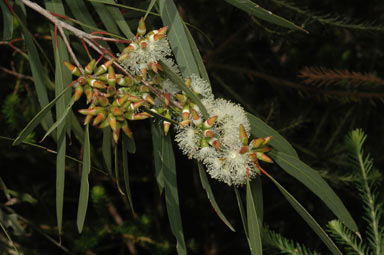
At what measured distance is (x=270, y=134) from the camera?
3.50ft

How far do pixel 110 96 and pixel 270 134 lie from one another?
444 mm

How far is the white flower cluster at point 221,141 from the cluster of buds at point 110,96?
13cm

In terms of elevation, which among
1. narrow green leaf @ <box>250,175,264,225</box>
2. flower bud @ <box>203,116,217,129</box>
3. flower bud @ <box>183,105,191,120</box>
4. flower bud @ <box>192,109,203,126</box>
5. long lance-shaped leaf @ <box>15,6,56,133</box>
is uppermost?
long lance-shaped leaf @ <box>15,6,56,133</box>

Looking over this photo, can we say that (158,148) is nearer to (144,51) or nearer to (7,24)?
(144,51)

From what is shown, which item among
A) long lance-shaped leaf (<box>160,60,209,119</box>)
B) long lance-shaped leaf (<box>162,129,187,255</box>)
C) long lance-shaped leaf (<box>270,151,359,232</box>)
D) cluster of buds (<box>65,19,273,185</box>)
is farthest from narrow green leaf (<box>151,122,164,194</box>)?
long lance-shaped leaf (<box>270,151,359,232</box>)

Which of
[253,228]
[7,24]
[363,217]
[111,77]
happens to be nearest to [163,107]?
[111,77]

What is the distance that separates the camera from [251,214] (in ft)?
3.14

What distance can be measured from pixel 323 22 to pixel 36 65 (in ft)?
3.43

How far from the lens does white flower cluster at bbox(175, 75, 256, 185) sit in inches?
37.7

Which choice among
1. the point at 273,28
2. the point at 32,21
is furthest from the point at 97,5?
the point at 32,21

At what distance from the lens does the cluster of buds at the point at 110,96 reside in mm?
Result: 908

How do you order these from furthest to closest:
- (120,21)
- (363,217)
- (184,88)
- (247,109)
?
1. (247,109)
2. (363,217)
3. (120,21)
4. (184,88)

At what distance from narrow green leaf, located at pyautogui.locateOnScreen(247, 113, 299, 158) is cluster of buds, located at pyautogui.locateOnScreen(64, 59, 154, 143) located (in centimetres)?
30

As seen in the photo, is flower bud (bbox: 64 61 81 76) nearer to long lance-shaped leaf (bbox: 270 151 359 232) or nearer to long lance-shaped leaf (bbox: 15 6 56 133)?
long lance-shaped leaf (bbox: 15 6 56 133)
